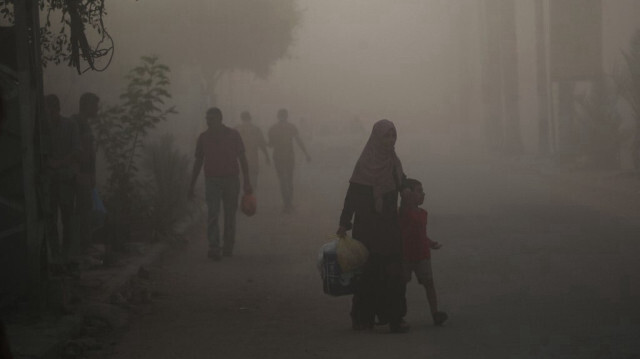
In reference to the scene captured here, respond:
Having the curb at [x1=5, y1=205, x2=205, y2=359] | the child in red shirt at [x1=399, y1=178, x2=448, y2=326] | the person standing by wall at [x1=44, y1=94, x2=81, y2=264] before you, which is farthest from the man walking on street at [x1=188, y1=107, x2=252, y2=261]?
the child in red shirt at [x1=399, y1=178, x2=448, y2=326]

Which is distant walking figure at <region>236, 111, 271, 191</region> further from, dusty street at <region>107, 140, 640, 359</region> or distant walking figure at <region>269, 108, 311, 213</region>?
dusty street at <region>107, 140, 640, 359</region>

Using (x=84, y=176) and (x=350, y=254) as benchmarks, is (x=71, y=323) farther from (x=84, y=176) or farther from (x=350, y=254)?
(x=84, y=176)

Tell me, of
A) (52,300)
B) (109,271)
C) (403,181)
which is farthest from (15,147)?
(403,181)

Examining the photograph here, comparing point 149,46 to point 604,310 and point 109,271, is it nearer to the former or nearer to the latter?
point 109,271

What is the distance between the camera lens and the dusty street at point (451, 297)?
7.27m

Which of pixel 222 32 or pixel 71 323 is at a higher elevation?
pixel 222 32

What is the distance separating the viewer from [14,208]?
859 centimetres

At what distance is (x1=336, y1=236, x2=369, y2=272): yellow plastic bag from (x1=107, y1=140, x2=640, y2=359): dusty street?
53cm

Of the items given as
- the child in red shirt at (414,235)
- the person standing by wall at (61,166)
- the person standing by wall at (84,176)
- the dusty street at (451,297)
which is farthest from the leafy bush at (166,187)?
the child in red shirt at (414,235)

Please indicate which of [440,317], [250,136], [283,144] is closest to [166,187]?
[283,144]

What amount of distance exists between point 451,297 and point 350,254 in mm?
1804

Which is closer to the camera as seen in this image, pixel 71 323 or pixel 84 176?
pixel 71 323

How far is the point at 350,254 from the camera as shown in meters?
7.78

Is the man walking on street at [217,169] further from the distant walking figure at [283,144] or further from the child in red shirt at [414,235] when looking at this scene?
the distant walking figure at [283,144]
